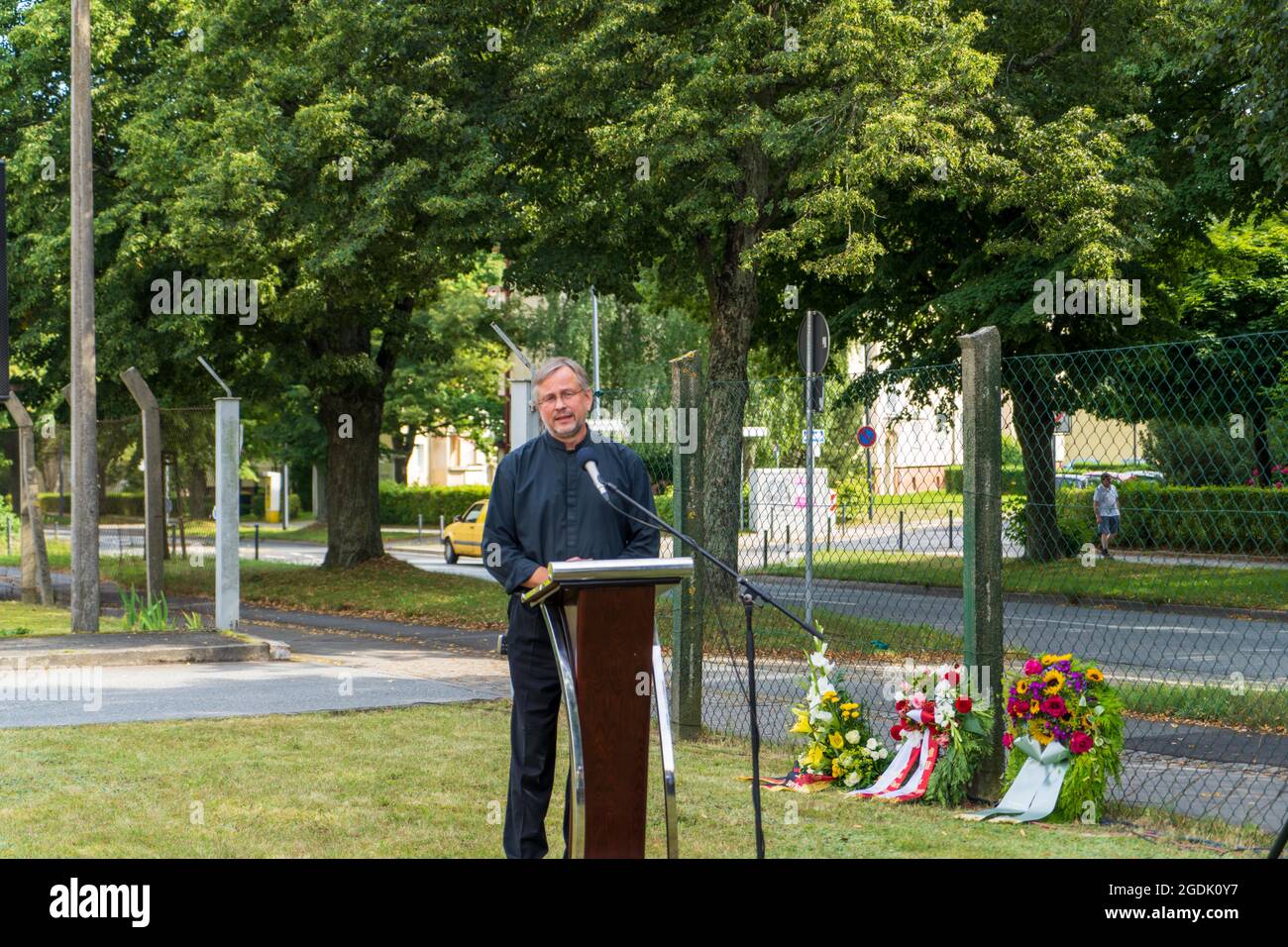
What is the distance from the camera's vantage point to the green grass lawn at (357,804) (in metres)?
6.73

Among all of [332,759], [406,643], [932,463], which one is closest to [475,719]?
[332,759]

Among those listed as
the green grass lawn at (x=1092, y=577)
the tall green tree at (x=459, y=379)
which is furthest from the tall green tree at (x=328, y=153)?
the tall green tree at (x=459, y=379)

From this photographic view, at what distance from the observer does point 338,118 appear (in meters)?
19.1

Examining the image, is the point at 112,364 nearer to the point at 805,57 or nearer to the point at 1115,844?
the point at 805,57

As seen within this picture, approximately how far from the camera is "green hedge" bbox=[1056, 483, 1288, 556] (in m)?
7.45

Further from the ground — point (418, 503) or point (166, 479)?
point (166, 479)

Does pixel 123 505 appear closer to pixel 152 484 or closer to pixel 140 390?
pixel 152 484

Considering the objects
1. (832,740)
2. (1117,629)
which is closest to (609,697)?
(832,740)

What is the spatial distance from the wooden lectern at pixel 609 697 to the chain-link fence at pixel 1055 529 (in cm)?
267

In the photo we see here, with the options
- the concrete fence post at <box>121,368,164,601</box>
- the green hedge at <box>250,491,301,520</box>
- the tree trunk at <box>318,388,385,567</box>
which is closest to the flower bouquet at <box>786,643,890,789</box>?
the concrete fence post at <box>121,368,164,601</box>

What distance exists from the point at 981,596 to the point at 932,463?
910 millimetres

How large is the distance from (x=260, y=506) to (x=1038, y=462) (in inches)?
2376

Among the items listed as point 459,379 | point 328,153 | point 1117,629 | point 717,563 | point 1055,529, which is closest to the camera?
point 717,563

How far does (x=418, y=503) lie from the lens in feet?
188
